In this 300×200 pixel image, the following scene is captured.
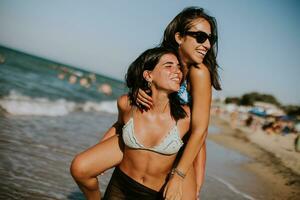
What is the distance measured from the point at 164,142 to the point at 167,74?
688 millimetres

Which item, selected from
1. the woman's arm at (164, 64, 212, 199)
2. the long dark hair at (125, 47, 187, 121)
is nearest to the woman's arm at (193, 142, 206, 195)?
the woman's arm at (164, 64, 212, 199)

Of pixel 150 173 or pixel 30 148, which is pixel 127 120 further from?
pixel 30 148

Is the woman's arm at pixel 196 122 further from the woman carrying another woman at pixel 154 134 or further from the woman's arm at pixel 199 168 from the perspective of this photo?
the woman's arm at pixel 199 168

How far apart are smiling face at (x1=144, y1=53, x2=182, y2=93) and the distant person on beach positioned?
0.34 ft

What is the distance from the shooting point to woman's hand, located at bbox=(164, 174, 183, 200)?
2787 millimetres

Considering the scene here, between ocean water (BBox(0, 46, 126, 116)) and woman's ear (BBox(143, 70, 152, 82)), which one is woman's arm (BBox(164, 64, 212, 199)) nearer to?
woman's ear (BBox(143, 70, 152, 82))

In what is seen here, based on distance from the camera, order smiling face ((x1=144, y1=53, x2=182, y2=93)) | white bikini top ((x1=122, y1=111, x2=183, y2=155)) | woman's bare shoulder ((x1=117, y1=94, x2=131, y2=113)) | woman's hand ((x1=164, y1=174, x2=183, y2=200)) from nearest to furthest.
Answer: woman's hand ((x1=164, y1=174, x2=183, y2=200)), white bikini top ((x1=122, y1=111, x2=183, y2=155)), smiling face ((x1=144, y1=53, x2=182, y2=93)), woman's bare shoulder ((x1=117, y1=94, x2=131, y2=113))

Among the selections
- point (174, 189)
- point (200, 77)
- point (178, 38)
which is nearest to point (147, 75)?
point (178, 38)

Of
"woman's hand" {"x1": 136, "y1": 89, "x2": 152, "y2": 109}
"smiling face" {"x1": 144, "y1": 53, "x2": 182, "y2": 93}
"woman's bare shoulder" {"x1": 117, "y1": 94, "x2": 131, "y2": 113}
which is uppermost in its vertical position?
"smiling face" {"x1": 144, "y1": 53, "x2": 182, "y2": 93}

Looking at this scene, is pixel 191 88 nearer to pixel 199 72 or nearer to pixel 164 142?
pixel 199 72

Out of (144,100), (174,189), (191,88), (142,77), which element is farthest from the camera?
(142,77)

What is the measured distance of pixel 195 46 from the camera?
3.11 meters

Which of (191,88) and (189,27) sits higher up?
(189,27)

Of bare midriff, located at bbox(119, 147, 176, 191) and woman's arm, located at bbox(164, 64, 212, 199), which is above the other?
woman's arm, located at bbox(164, 64, 212, 199)
